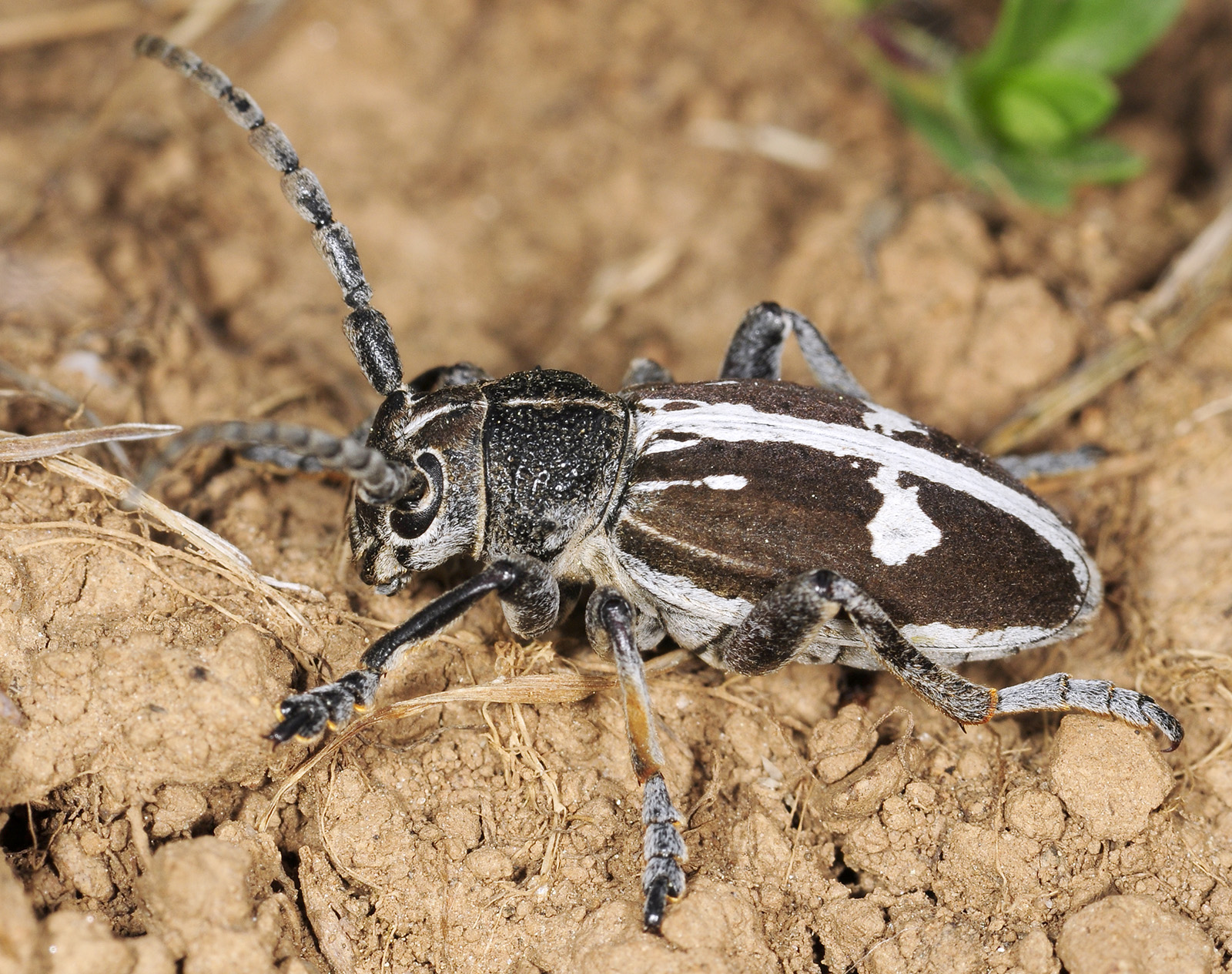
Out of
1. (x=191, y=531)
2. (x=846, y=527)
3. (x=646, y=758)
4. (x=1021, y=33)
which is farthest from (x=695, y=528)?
(x=1021, y=33)

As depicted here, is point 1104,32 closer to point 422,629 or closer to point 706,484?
point 706,484

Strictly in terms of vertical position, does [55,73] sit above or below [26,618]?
above

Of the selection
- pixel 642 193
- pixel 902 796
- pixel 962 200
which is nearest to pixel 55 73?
pixel 642 193

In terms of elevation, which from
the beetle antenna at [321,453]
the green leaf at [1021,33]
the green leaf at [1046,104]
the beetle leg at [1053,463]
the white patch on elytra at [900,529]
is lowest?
the beetle leg at [1053,463]

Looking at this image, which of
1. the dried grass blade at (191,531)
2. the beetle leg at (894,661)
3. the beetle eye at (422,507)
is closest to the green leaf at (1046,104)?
the beetle leg at (894,661)

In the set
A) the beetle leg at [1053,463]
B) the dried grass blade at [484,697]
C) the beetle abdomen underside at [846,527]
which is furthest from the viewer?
the beetle leg at [1053,463]

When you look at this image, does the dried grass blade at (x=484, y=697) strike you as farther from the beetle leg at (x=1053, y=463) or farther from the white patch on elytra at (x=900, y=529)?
the beetle leg at (x=1053, y=463)

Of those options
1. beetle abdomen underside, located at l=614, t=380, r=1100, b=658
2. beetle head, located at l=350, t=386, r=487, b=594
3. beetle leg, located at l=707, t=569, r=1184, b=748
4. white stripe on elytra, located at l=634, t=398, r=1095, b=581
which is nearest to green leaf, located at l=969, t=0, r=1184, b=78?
beetle abdomen underside, located at l=614, t=380, r=1100, b=658

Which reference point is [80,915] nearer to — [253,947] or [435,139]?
[253,947]
